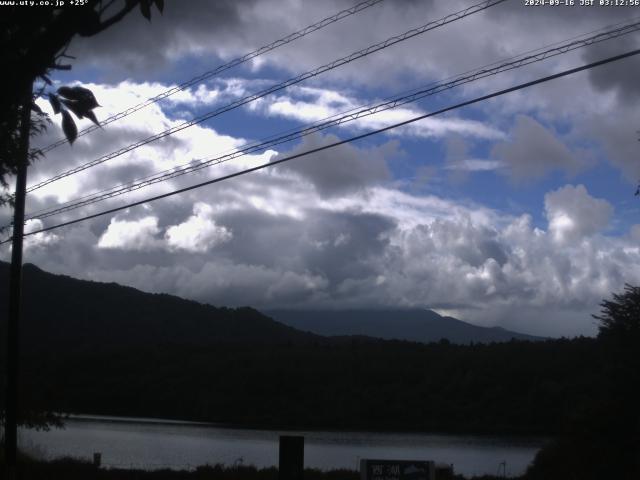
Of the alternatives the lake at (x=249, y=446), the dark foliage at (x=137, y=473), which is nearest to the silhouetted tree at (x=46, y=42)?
the dark foliage at (x=137, y=473)

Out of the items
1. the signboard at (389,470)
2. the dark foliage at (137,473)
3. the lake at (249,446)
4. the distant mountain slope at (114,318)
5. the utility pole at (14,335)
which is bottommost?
the lake at (249,446)

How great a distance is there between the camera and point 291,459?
1341 cm

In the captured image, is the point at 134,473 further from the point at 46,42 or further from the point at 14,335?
the point at 46,42

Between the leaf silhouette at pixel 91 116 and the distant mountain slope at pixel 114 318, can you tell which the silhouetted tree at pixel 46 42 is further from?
the distant mountain slope at pixel 114 318

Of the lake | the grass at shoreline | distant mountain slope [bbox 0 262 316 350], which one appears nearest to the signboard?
the grass at shoreline

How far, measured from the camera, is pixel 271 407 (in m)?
74.1

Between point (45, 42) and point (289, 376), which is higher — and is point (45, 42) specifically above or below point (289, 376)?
above

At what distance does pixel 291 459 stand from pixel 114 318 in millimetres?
89685

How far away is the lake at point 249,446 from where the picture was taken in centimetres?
4003

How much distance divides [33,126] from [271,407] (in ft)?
198

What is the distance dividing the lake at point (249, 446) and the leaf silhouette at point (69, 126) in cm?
2497

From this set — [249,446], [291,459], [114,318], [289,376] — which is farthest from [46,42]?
[114,318]

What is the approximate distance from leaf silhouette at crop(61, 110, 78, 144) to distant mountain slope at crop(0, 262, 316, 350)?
66599 mm

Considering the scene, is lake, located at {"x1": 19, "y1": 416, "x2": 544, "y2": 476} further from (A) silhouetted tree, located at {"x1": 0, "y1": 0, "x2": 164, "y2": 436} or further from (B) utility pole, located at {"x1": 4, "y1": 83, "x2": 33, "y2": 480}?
(A) silhouetted tree, located at {"x1": 0, "y1": 0, "x2": 164, "y2": 436}
